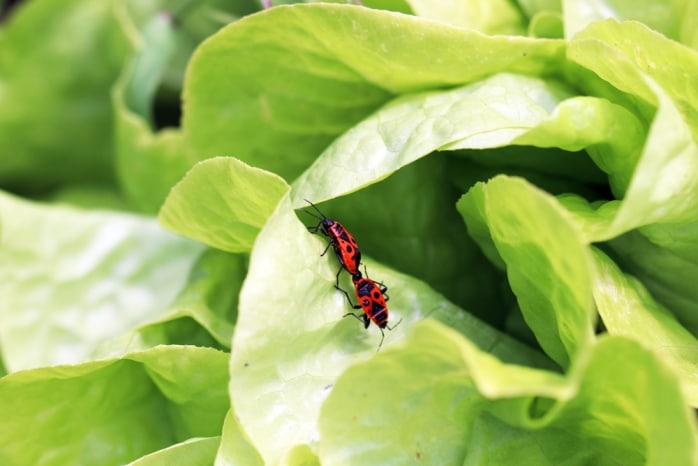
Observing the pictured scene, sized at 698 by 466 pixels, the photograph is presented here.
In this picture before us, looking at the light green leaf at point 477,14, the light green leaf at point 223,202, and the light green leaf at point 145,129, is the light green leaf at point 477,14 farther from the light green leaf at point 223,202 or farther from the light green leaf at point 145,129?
the light green leaf at point 145,129

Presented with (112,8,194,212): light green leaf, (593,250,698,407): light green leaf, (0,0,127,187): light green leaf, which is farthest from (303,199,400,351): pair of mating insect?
(0,0,127,187): light green leaf

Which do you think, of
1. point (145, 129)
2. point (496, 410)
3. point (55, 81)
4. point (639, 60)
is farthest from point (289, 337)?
point (55, 81)

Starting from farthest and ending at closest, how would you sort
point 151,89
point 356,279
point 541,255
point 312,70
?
point 151,89 → point 312,70 → point 356,279 → point 541,255

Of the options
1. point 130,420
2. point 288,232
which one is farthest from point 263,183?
point 130,420

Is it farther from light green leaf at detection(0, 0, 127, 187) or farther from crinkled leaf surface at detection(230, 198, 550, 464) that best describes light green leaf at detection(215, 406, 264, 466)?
light green leaf at detection(0, 0, 127, 187)

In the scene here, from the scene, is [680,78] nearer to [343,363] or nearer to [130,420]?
[343,363]

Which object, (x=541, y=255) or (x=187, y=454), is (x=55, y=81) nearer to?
(x=187, y=454)

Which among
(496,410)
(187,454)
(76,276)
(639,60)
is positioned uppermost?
(639,60)
